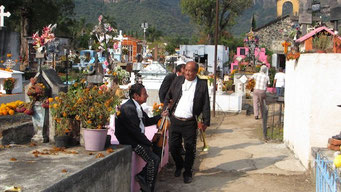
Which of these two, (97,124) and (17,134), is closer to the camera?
(97,124)

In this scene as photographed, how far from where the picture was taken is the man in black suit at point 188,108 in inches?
230

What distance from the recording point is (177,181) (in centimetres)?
610

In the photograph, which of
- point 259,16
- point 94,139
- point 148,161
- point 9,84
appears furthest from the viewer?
point 259,16

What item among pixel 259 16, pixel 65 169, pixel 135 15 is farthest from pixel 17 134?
pixel 259 16

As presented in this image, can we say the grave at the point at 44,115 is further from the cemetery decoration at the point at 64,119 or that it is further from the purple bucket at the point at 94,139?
the purple bucket at the point at 94,139

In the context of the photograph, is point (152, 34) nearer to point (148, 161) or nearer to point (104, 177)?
point (148, 161)

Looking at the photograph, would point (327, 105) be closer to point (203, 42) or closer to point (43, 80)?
point (43, 80)

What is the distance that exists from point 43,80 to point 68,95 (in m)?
0.77

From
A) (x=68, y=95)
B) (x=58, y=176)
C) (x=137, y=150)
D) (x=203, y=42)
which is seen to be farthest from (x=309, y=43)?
(x=203, y=42)

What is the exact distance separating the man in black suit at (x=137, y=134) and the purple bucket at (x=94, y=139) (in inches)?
19.0

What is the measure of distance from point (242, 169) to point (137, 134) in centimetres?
274

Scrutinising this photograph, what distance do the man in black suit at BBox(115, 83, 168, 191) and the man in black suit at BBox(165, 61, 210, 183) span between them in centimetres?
103

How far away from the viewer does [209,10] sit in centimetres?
4781

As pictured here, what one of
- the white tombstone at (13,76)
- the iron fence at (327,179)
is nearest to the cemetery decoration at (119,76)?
the white tombstone at (13,76)
